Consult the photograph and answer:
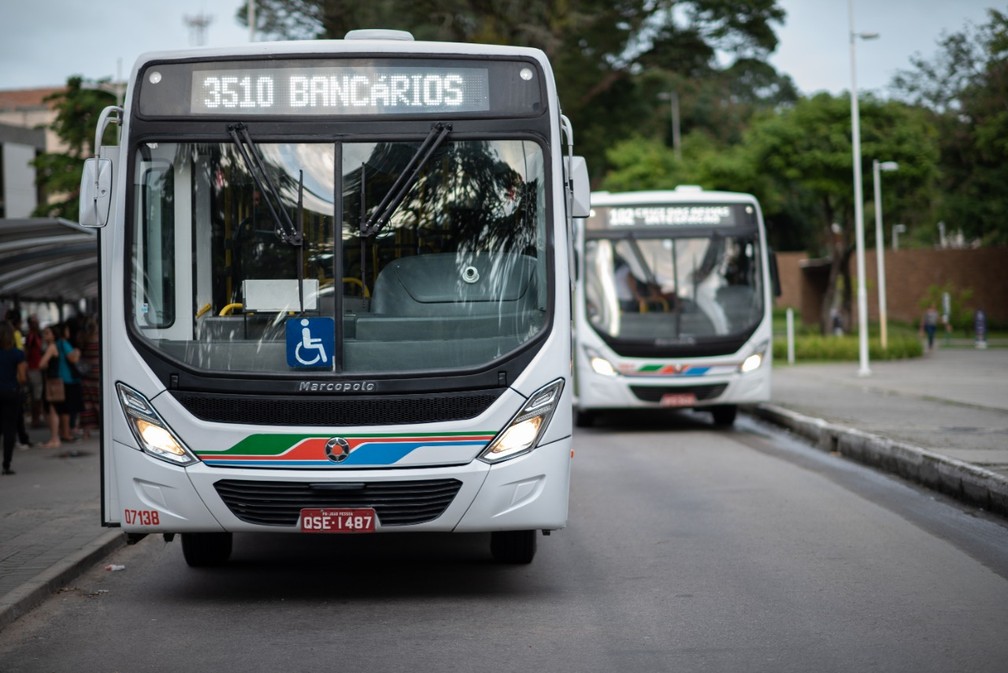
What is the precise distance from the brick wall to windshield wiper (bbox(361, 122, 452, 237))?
50.9 meters

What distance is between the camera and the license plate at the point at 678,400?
17.0m

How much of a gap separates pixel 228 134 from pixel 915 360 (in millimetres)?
30824

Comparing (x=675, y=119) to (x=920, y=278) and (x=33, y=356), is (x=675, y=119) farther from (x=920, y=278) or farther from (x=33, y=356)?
(x=33, y=356)

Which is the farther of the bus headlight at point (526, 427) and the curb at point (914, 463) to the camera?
the curb at point (914, 463)

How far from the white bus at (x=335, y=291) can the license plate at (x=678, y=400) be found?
10.0 meters

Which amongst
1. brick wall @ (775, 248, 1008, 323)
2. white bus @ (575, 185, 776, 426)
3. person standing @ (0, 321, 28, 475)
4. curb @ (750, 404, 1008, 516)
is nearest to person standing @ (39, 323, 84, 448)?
person standing @ (0, 321, 28, 475)

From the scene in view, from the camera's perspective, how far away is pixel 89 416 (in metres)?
18.2

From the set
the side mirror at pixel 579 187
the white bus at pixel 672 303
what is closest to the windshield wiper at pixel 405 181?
the side mirror at pixel 579 187

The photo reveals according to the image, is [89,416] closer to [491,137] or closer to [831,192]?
[491,137]

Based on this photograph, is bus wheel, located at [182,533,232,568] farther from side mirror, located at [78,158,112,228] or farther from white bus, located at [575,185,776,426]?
white bus, located at [575,185,776,426]

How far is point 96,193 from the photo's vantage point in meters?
6.90

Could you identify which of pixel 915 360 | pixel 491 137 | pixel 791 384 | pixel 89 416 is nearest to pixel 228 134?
pixel 491 137

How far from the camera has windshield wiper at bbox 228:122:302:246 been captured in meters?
6.91

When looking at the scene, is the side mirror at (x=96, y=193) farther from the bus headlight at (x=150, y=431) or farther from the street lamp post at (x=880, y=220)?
the street lamp post at (x=880, y=220)
